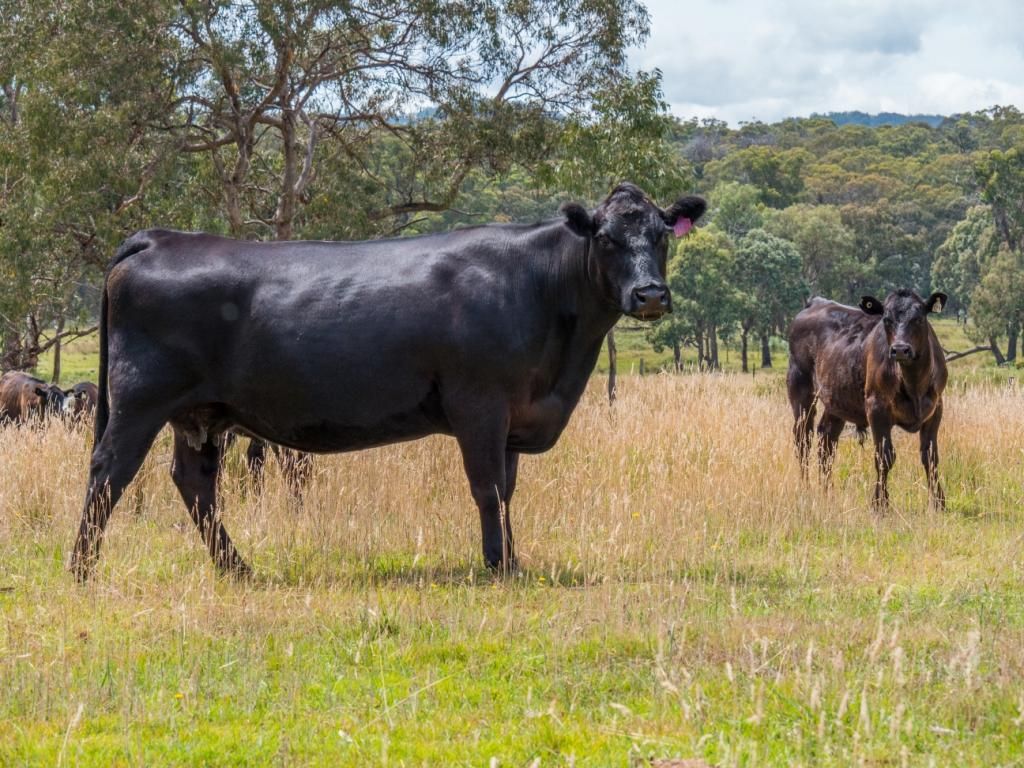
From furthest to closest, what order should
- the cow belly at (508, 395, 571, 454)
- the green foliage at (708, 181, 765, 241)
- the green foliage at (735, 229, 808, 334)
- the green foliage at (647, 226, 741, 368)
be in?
1. the green foliage at (708, 181, 765, 241)
2. the green foliage at (735, 229, 808, 334)
3. the green foliage at (647, 226, 741, 368)
4. the cow belly at (508, 395, 571, 454)

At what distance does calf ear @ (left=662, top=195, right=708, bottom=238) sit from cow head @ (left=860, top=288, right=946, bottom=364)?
3.55 metres

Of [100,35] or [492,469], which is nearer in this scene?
[492,469]

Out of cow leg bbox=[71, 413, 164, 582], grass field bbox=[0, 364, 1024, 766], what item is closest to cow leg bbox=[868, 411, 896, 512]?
grass field bbox=[0, 364, 1024, 766]

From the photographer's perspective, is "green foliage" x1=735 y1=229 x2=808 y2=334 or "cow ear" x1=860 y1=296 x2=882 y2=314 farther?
"green foliage" x1=735 y1=229 x2=808 y2=334

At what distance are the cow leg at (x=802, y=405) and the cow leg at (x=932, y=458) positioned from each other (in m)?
1.81

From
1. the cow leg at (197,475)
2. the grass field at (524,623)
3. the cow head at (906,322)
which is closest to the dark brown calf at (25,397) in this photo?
the grass field at (524,623)

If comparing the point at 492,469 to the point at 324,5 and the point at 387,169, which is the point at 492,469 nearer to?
the point at 324,5

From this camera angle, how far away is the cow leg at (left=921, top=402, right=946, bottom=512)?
1099 cm

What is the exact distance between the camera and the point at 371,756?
4.45 metres

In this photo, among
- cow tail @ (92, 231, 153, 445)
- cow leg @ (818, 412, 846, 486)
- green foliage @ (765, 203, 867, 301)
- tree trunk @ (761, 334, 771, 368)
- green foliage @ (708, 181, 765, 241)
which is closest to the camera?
cow tail @ (92, 231, 153, 445)

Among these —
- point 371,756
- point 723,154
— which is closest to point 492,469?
point 371,756

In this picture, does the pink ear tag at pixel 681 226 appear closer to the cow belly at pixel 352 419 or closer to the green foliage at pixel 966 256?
the cow belly at pixel 352 419

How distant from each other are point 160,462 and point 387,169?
53.8ft

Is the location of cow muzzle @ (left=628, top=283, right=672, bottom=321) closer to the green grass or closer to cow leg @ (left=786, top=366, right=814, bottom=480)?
the green grass
